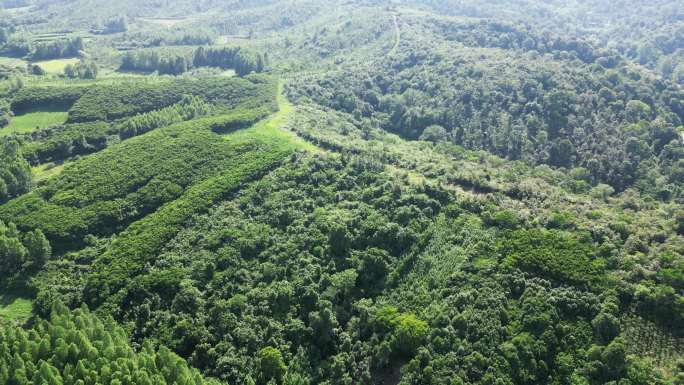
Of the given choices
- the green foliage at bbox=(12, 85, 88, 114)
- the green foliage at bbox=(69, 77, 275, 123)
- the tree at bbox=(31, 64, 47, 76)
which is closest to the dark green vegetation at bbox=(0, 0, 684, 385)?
the green foliage at bbox=(12, 85, 88, 114)

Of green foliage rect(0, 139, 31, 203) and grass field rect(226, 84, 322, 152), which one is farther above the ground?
green foliage rect(0, 139, 31, 203)

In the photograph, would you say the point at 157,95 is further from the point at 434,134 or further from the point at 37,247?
the point at 434,134

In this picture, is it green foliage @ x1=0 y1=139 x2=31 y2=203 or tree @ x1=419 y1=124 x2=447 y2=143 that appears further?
tree @ x1=419 y1=124 x2=447 y2=143

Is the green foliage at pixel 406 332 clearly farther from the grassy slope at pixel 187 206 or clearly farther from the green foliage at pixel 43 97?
the green foliage at pixel 43 97

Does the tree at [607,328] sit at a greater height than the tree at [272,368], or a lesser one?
greater

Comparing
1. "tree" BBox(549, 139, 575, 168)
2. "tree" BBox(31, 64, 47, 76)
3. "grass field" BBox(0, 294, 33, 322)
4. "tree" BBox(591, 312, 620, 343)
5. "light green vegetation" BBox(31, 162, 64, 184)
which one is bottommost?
"tree" BBox(549, 139, 575, 168)

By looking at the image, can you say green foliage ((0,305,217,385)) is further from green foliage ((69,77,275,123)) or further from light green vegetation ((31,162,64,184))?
green foliage ((69,77,275,123))

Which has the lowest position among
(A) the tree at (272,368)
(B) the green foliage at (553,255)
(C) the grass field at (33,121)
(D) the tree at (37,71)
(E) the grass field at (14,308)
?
(A) the tree at (272,368)

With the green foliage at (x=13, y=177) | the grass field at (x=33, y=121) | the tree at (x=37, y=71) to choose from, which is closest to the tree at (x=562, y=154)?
the green foliage at (x=13, y=177)
